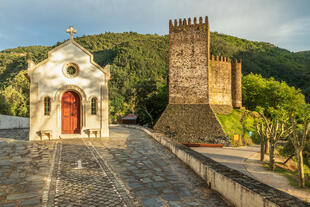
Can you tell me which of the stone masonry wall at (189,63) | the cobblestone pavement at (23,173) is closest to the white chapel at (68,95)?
the cobblestone pavement at (23,173)

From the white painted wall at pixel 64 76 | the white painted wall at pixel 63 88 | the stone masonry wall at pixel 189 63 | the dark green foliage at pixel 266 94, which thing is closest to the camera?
the white painted wall at pixel 63 88

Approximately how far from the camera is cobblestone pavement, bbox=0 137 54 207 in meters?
4.60

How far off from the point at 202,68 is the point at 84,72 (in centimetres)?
1441

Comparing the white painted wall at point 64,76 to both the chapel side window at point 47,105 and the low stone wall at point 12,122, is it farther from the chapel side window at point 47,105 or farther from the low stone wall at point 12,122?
the low stone wall at point 12,122

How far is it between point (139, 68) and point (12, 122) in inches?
2367

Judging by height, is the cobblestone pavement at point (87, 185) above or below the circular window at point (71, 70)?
below

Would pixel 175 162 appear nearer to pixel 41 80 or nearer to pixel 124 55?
pixel 41 80

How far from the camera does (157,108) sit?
96.5 feet

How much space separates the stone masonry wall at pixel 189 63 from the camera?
23.7 metres

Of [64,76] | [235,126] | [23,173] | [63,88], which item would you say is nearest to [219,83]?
[235,126]

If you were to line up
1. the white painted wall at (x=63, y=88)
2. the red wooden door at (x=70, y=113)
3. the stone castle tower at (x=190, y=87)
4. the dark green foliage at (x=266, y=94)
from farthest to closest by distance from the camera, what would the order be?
the dark green foliage at (x=266, y=94) → the stone castle tower at (x=190, y=87) → the red wooden door at (x=70, y=113) → the white painted wall at (x=63, y=88)

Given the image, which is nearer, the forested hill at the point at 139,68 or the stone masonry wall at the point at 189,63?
the stone masonry wall at the point at 189,63

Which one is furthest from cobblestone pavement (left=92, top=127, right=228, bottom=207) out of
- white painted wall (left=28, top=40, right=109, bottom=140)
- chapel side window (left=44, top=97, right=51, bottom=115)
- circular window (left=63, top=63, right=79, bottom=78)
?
circular window (left=63, top=63, right=79, bottom=78)

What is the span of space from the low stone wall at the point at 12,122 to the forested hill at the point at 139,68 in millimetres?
10497
